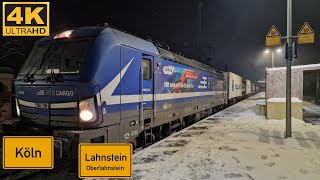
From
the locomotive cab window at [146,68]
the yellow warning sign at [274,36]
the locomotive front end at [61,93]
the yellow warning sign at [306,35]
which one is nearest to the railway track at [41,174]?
the locomotive front end at [61,93]

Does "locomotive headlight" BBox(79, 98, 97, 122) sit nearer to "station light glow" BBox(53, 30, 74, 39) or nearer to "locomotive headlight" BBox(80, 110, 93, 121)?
"locomotive headlight" BBox(80, 110, 93, 121)

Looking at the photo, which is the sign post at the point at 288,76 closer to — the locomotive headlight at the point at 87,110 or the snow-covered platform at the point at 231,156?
the snow-covered platform at the point at 231,156

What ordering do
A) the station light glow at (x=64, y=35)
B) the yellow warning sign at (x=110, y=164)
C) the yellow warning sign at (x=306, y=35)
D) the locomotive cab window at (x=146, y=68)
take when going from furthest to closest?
the yellow warning sign at (x=306, y=35) → the locomotive cab window at (x=146, y=68) → the station light glow at (x=64, y=35) → the yellow warning sign at (x=110, y=164)

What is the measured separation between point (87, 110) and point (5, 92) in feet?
36.2

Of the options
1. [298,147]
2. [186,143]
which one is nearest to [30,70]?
[186,143]

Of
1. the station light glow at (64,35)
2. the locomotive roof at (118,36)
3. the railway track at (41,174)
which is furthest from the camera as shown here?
the station light glow at (64,35)

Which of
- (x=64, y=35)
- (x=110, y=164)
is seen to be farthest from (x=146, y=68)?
(x=110, y=164)

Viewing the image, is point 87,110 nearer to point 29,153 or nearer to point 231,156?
point 29,153

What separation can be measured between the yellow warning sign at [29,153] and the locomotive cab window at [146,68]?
3247 mm

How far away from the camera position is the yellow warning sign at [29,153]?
4910 millimetres

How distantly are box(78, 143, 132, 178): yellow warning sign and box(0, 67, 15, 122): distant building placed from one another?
1156 cm

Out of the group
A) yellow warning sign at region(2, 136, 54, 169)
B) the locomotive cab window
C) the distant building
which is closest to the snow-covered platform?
yellow warning sign at region(2, 136, 54, 169)

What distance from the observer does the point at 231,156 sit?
22.4 feet

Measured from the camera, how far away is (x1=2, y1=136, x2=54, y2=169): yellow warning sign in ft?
16.1
